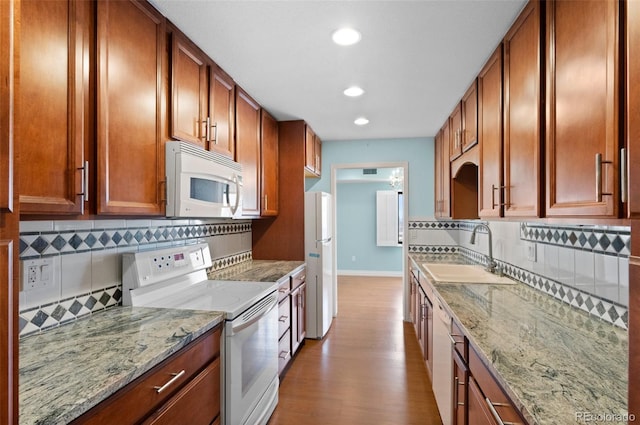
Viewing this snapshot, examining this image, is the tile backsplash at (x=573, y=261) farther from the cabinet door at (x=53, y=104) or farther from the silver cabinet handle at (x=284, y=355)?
the cabinet door at (x=53, y=104)

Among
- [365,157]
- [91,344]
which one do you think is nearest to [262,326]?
[91,344]

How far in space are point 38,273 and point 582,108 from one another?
2.11 metres

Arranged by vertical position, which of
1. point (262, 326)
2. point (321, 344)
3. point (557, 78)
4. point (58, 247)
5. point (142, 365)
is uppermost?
point (557, 78)

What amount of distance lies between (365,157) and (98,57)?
3.31 meters

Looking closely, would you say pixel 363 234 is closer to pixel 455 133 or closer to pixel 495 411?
pixel 455 133

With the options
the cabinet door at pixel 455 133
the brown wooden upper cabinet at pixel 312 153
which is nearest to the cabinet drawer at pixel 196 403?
the brown wooden upper cabinet at pixel 312 153

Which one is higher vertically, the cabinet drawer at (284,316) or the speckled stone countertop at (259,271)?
the speckled stone countertop at (259,271)

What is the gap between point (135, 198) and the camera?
1448 millimetres

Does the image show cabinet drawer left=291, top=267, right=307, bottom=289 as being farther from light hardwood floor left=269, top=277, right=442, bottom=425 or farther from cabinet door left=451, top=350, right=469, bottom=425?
cabinet door left=451, top=350, right=469, bottom=425

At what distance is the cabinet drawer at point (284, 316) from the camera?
2.58 meters

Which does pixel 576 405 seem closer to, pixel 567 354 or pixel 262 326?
pixel 567 354

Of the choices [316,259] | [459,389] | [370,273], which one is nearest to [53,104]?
[459,389]

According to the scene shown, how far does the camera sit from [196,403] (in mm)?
1385

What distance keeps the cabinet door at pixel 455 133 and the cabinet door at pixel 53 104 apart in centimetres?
256
